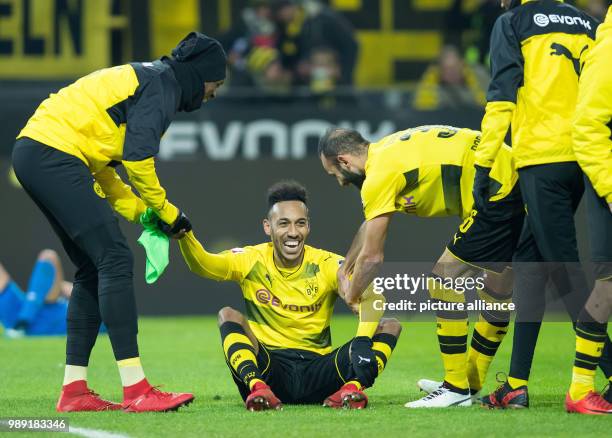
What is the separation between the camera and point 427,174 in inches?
266

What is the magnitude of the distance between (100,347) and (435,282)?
15.8ft

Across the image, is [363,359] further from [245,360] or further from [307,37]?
[307,37]

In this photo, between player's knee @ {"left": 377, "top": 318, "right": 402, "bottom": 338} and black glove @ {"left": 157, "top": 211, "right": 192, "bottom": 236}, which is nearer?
black glove @ {"left": 157, "top": 211, "right": 192, "bottom": 236}

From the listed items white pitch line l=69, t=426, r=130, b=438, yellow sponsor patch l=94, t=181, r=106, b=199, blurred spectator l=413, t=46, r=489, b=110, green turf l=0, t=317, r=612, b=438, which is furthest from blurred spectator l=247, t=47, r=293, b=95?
white pitch line l=69, t=426, r=130, b=438

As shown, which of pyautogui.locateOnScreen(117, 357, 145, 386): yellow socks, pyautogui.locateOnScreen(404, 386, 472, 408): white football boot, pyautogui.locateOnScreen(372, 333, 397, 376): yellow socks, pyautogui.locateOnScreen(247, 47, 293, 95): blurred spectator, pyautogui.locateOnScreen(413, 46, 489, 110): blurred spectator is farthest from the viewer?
pyautogui.locateOnScreen(247, 47, 293, 95): blurred spectator

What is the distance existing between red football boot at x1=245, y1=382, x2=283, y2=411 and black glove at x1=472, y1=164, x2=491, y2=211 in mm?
1486

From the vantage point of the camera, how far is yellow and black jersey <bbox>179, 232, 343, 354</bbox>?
6992mm

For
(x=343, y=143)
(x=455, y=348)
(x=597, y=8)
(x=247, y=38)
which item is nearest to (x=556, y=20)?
(x=343, y=143)

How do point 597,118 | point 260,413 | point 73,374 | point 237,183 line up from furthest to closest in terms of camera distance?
point 237,183 < point 73,374 < point 260,413 < point 597,118

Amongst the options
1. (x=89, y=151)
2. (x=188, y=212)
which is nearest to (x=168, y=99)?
(x=89, y=151)

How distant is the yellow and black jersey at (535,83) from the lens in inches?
246

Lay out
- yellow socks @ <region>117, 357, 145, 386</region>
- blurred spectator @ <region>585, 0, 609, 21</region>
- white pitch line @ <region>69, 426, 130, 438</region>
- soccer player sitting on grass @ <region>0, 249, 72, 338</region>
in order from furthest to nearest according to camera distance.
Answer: blurred spectator @ <region>585, 0, 609, 21</region>, soccer player sitting on grass @ <region>0, 249, 72, 338</region>, yellow socks @ <region>117, 357, 145, 386</region>, white pitch line @ <region>69, 426, 130, 438</region>

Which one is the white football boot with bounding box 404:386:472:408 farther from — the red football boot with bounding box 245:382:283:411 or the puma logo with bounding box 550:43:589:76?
the puma logo with bounding box 550:43:589:76

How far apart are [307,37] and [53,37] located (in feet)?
10.4
